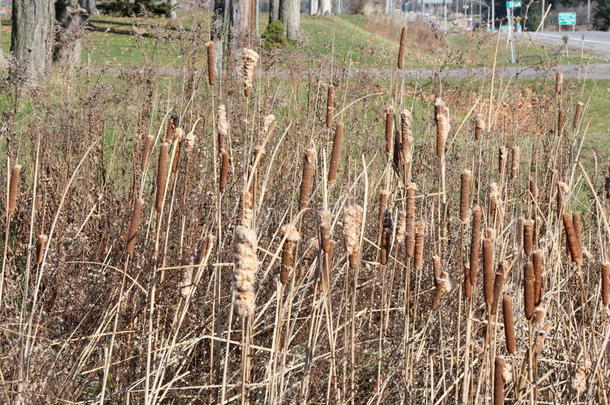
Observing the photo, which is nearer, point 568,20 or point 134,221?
point 134,221

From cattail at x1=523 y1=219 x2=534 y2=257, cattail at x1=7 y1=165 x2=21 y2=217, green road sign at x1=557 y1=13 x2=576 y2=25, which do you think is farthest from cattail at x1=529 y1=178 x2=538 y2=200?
green road sign at x1=557 y1=13 x2=576 y2=25

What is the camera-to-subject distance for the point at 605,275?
7.45 ft

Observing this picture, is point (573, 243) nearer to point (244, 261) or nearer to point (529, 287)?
point (529, 287)

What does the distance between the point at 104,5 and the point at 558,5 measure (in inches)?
1429

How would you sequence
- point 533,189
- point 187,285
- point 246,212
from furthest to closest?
point 533,189 < point 187,285 < point 246,212

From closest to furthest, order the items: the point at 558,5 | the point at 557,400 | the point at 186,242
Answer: the point at 557,400 → the point at 186,242 → the point at 558,5

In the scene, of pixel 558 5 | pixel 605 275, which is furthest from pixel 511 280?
pixel 558 5

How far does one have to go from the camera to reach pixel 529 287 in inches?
82.7

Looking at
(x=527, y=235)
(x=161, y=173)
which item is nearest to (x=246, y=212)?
(x=161, y=173)

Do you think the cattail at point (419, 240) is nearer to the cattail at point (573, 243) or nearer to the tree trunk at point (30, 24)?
the cattail at point (573, 243)

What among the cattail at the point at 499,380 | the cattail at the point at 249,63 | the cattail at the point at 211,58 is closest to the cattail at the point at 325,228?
the cattail at the point at 499,380

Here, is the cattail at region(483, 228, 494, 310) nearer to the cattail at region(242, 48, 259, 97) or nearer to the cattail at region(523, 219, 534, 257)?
the cattail at region(523, 219, 534, 257)

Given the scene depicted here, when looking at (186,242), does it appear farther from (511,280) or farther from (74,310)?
(511,280)

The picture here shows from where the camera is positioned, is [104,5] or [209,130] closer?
[209,130]
